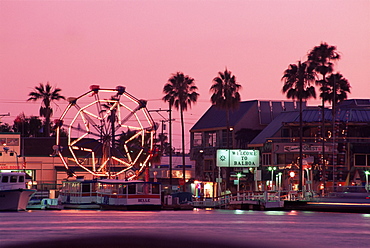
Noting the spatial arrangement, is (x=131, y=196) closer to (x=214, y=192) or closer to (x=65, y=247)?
(x=214, y=192)

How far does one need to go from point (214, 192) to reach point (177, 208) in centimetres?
3433

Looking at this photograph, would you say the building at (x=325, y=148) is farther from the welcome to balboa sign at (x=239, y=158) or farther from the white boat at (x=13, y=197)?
the white boat at (x=13, y=197)

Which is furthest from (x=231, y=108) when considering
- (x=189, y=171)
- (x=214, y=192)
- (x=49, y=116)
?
(x=49, y=116)

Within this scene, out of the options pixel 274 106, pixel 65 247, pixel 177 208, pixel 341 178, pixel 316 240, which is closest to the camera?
pixel 65 247

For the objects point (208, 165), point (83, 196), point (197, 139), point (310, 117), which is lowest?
point (83, 196)

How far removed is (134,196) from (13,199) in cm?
1020

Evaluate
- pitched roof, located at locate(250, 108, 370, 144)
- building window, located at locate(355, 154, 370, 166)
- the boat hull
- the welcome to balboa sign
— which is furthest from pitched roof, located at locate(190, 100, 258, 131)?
the boat hull

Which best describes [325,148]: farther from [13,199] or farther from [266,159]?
[13,199]

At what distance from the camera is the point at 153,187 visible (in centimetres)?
6128

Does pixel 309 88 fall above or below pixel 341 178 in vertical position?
above

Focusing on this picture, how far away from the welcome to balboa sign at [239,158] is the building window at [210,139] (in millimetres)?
21070

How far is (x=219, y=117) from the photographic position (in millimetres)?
108125

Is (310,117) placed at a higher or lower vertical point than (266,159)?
higher

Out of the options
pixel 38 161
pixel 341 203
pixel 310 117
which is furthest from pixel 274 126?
pixel 341 203
